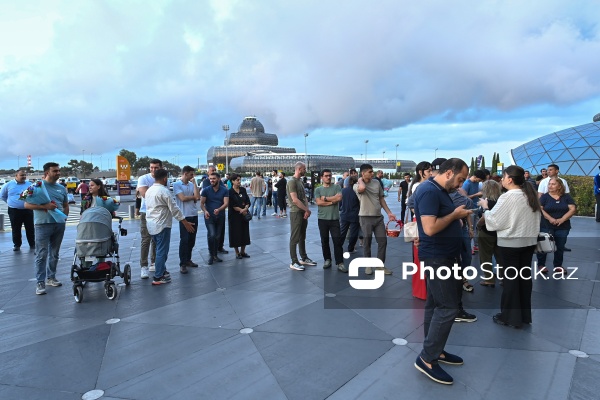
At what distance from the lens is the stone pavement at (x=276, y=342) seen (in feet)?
9.92

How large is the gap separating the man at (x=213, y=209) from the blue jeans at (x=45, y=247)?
7.72 ft

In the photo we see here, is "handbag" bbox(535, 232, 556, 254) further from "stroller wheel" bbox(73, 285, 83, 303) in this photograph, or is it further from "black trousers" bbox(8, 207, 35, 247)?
"black trousers" bbox(8, 207, 35, 247)

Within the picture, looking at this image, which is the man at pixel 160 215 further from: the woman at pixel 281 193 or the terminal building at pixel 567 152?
the terminal building at pixel 567 152

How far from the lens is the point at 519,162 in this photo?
38750 millimetres

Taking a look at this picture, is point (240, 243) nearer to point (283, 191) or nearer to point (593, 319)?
point (593, 319)

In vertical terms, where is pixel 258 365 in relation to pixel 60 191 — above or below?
below

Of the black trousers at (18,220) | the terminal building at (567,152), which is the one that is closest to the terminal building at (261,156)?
the terminal building at (567,152)

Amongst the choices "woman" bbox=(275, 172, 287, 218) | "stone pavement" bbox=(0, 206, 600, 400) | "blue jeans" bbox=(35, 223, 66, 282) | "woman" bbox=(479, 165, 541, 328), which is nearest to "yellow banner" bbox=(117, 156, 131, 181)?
"woman" bbox=(275, 172, 287, 218)

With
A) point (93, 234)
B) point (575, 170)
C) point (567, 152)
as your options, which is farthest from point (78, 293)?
point (567, 152)

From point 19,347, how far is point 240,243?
420 centimetres

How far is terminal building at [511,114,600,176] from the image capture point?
31.5 m

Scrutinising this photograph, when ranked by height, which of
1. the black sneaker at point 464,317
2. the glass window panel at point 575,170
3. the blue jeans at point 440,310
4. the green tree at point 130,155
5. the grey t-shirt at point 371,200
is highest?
the green tree at point 130,155

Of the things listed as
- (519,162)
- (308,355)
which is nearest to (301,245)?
(308,355)

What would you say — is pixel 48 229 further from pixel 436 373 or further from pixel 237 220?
pixel 436 373
